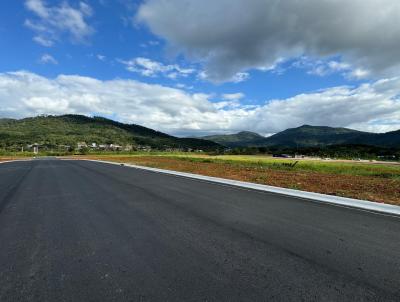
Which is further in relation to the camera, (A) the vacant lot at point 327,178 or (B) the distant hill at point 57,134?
(B) the distant hill at point 57,134

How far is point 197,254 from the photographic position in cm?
463

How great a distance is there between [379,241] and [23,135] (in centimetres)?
17230

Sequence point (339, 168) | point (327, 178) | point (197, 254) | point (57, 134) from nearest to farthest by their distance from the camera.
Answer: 1. point (197, 254)
2. point (327, 178)
3. point (339, 168)
4. point (57, 134)

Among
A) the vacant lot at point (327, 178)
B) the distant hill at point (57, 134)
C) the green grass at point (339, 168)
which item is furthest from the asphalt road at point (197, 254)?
the distant hill at point (57, 134)

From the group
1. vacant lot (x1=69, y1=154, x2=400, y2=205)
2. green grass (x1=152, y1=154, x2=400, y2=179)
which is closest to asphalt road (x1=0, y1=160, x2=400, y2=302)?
vacant lot (x1=69, y1=154, x2=400, y2=205)

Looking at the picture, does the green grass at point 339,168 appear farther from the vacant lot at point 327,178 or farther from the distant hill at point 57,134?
the distant hill at point 57,134

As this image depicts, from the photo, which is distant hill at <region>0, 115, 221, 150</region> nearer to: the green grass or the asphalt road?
→ the green grass

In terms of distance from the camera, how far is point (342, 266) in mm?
4203

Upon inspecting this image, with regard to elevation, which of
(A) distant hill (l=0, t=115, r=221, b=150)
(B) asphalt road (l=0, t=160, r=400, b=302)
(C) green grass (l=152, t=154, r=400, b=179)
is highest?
(A) distant hill (l=0, t=115, r=221, b=150)

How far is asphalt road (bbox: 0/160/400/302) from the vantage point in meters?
3.44

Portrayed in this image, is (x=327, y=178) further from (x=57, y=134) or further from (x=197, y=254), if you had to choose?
(x=57, y=134)

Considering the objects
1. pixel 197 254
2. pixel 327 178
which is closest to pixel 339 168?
pixel 327 178

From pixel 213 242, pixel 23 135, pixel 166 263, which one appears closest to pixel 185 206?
pixel 213 242

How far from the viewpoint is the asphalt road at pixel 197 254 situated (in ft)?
11.3
